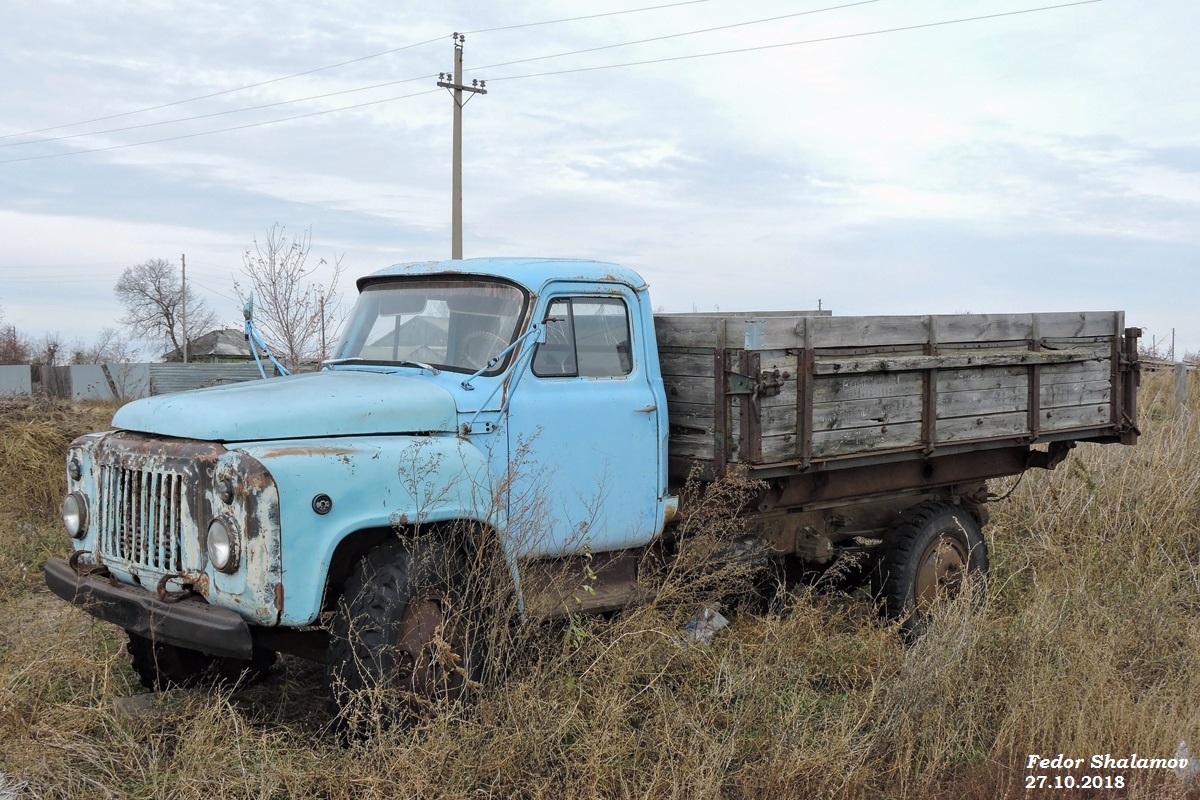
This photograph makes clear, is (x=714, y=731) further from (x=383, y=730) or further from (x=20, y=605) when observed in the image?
(x=20, y=605)

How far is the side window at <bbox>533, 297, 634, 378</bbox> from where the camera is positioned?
5272 mm

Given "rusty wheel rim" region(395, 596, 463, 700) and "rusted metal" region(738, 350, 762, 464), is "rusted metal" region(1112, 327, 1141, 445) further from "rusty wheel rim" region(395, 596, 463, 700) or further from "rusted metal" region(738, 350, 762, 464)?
"rusty wheel rim" region(395, 596, 463, 700)

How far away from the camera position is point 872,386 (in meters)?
6.04

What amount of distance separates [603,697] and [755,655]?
1528 mm

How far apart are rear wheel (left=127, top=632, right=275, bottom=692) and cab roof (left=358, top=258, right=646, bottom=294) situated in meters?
2.10

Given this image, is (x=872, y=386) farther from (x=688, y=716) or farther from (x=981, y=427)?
(x=688, y=716)

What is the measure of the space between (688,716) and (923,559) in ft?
9.53

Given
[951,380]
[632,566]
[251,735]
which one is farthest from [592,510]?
[951,380]

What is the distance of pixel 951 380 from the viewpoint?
6445 millimetres

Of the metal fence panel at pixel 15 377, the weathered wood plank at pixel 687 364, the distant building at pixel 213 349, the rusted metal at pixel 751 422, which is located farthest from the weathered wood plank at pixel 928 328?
the distant building at pixel 213 349

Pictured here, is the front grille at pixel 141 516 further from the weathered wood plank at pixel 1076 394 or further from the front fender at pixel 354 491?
the weathered wood plank at pixel 1076 394

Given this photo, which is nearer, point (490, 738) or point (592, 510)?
point (490, 738)

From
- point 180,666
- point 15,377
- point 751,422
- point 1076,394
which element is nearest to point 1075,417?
point 1076,394

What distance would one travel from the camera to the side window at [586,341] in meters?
5.27
